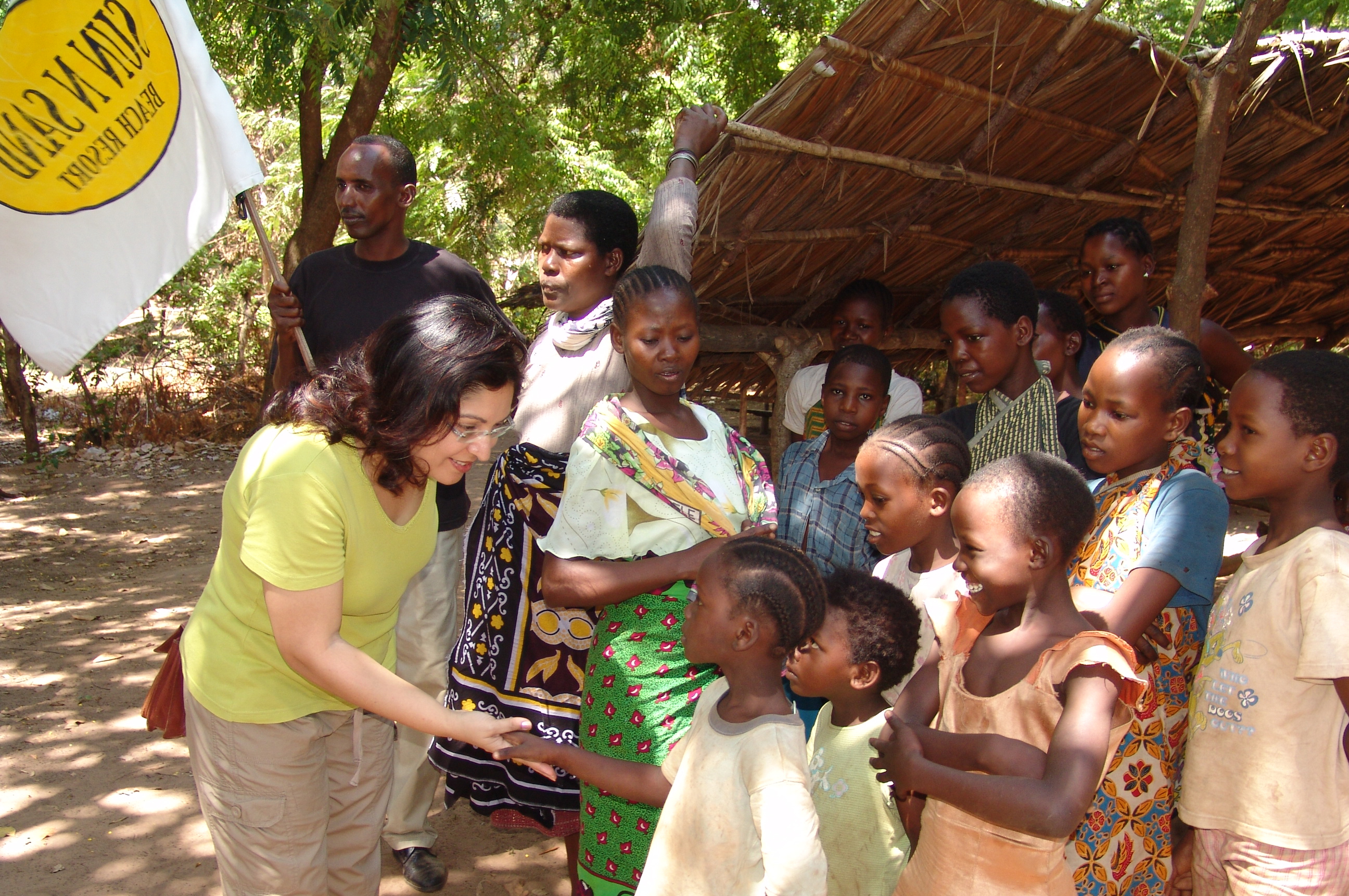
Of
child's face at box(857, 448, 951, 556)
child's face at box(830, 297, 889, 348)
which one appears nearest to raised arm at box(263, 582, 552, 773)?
child's face at box(857, 448, 951, 556)

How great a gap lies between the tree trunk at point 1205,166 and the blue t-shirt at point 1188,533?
4.62 ft

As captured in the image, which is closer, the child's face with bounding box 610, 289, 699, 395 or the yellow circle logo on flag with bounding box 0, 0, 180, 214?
the yellow circle logo on flag with bounding box 0, 0, 180, 214

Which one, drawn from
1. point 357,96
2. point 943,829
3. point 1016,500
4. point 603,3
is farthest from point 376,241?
point 603,3

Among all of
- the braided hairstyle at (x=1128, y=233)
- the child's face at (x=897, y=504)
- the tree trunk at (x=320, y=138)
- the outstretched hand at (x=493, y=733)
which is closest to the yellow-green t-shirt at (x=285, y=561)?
the outstretched hand at (x=493, y=733)

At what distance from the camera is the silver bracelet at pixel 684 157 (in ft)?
10.0

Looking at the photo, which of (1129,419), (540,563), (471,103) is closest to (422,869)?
(540,563)

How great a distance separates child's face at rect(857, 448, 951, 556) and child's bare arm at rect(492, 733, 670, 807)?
2.42 ft

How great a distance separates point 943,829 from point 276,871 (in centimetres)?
132

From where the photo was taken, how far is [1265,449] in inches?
79.1

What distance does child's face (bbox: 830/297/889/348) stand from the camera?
3.87 meters

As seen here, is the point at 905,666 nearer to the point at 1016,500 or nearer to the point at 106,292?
the point at 1016,500

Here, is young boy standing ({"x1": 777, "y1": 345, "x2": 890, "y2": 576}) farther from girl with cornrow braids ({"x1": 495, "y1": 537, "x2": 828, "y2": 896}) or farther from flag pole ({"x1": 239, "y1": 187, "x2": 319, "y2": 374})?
flag pole ({"x1": 239, "y1": 187, "x2": 319, "y2": 374})

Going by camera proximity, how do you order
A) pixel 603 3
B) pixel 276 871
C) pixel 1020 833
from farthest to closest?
1. pixel 603 3
2. pixel 276 871
3. pixel 1020 833

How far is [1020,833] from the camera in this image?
69.0 inches
